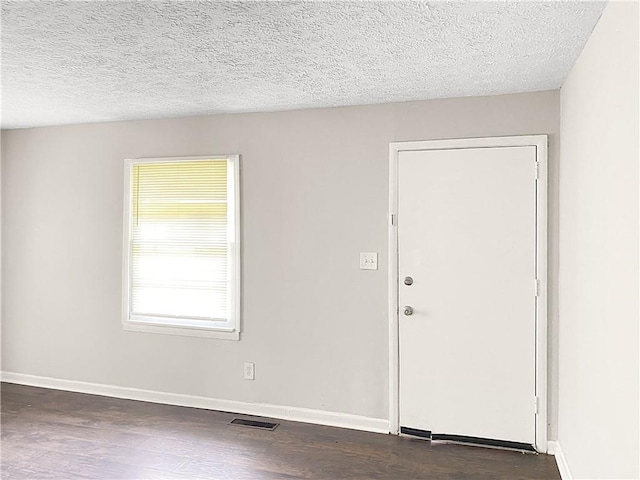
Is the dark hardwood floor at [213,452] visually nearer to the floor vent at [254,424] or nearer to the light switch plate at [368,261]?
the floor vent at [254,424]

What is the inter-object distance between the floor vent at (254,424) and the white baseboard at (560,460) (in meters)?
1.78

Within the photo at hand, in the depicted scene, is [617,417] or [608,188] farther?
[608,188]

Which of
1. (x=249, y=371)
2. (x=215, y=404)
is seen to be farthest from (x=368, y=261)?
(x=215, y=404)

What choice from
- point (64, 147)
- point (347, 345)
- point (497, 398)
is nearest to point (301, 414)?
point (347, 345)

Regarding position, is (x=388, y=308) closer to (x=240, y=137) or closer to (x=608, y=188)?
(x=240, y=137)

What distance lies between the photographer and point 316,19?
2248 mm

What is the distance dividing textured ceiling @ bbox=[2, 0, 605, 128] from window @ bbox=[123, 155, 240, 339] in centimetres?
63

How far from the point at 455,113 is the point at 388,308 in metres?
1.35

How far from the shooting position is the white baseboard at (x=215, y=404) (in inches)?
151

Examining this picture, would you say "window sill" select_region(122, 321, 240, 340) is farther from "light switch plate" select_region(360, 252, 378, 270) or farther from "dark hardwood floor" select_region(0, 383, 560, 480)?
"light switch plate" select_region(360, 252, 378, 270)

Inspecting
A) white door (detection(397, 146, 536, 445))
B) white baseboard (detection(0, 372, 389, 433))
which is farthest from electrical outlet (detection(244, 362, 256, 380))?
white door (detection(397, 146, 536, 445))

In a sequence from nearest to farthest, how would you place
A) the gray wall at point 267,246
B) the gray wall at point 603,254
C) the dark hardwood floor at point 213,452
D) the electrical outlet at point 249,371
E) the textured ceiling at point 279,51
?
the gray wall at point 603,254
the textured ceiling at point 279,51
the dark hardwood floor at point 213,452
the gray wall at point 267,246
the electrical outlet at point 249,371

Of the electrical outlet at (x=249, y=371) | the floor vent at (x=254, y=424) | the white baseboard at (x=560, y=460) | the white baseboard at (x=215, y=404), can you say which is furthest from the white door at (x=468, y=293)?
the electrical outlet at (x=249, y=371)

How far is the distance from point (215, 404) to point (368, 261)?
5.31ft
